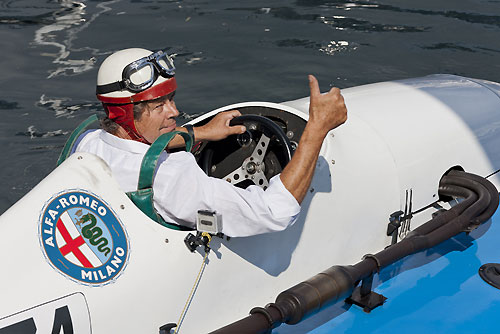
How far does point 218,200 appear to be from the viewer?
307 cm

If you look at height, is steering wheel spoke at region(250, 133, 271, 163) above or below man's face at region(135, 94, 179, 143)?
below

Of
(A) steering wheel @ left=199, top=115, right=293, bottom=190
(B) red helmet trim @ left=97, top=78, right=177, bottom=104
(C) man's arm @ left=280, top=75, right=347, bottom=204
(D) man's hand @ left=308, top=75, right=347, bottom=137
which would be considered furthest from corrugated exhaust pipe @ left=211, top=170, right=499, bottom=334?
(B) red helmet trim @ left=97, top=78, right=177, bottom=104

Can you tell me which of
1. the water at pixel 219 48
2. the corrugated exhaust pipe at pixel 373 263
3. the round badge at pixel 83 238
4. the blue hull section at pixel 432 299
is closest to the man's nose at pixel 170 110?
the round badge at pixel 83 238

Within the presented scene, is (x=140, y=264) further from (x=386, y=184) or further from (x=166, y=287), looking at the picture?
(x=386, y=184)

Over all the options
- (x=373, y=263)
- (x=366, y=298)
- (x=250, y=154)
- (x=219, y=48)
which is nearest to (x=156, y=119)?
(x=250, y=154)

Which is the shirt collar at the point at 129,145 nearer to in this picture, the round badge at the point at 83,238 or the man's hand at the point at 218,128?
the round badge at the point at 83,238

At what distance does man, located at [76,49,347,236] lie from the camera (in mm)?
3051

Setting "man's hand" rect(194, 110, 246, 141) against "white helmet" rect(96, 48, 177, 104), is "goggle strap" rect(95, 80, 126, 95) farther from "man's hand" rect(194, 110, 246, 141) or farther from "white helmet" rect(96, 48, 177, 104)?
"man's hand" rect(194, 110, 246, 141)

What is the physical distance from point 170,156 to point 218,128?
0.83 meters

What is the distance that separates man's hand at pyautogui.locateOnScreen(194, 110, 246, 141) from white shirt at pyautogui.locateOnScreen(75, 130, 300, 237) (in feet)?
2.49

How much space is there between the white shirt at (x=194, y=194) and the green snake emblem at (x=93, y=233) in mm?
234

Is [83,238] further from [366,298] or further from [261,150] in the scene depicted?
[366,298]

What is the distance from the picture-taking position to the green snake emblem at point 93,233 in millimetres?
2922

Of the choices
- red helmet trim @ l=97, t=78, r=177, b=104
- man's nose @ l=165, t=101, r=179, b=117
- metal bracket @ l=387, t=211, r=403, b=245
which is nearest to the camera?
red helmet trim @ l=97, t=78, r=177, b=104
